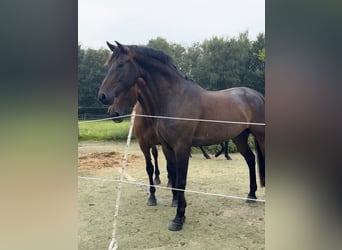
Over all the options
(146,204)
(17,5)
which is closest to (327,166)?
(17,5)

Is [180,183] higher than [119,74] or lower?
lower

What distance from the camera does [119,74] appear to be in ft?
8.55

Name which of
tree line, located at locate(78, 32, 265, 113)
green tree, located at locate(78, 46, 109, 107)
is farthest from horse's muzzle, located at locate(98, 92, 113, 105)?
tree line, located at locate(78, 32, 265, 113)

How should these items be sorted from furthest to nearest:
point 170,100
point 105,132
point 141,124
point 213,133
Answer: point 105,132, point 141,124, point 213,133, point 170,100

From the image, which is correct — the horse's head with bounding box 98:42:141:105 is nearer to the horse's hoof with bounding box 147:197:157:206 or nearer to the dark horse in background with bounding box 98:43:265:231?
the dark horse in background with bounding box 98:43:265:231

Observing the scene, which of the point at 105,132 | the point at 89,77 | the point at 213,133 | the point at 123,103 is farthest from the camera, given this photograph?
the point at 105,132

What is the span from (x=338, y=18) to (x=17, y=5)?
544 mm

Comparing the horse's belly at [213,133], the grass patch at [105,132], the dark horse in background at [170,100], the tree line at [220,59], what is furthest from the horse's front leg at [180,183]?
the tree line at [220,59]

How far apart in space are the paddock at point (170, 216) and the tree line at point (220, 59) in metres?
3.72

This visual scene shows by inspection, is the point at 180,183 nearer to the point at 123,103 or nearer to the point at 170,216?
the point at 170,216

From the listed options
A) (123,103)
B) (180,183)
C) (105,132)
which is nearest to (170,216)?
(180,183)

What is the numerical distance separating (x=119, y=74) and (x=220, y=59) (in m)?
6.51

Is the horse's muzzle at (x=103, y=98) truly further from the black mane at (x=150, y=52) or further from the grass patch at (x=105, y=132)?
the grass patch at (x=105, y=132)

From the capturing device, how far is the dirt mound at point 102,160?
532 centimetres
